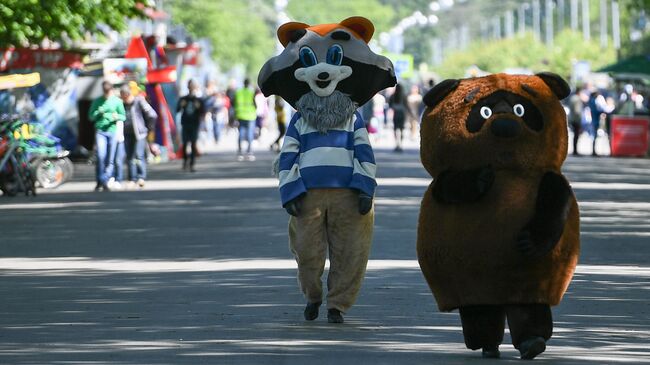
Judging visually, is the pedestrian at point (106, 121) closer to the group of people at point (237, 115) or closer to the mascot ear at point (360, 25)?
the group of people at point (237, 115)

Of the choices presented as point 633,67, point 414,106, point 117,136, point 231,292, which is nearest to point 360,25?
point 231,292

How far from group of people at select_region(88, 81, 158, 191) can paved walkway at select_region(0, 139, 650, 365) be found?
2633 millimetres

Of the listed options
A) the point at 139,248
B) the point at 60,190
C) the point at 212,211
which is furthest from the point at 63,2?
the point at 139,248

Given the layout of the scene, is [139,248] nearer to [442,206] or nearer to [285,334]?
[285,334]

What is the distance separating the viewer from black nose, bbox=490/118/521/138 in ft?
32.9

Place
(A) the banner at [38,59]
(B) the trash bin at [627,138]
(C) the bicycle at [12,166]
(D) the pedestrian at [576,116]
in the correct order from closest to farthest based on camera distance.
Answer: (C) the bicycle at [12,166] → (A) the banner at [38,59] → (B) the trash bin at [627,138] → (D) the pedestrian at [576,116]

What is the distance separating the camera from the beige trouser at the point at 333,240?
12.1 m

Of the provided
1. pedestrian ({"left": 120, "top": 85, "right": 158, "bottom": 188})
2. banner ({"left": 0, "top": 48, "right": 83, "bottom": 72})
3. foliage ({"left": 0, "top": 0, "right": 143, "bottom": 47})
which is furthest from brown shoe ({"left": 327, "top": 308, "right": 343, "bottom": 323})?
banner ({"left": 0, "top": 48, "right": 83, "bottom": 72})

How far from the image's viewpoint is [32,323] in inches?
476

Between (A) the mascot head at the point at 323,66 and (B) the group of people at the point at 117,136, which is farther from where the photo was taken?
(B) the group of people at the point at 117,136

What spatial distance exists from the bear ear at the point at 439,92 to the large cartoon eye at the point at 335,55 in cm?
232

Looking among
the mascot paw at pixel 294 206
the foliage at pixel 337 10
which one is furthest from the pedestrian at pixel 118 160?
the foliage at pixel 337 10

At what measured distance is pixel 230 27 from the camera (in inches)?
4675

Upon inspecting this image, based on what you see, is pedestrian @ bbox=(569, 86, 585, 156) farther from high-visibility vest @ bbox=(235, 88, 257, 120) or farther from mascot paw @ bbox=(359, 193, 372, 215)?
mascot paw @ bbox=(359, 193, 372, 215)
